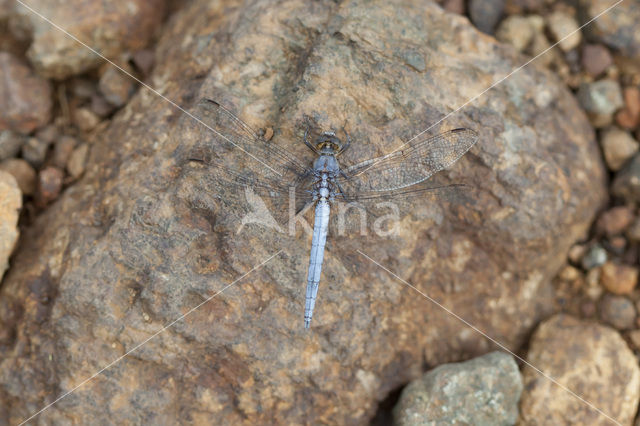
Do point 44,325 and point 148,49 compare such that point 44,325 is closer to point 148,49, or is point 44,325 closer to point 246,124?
point 246,124

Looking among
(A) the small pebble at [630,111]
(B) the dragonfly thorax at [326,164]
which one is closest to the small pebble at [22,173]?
(B) the dragonfly thorax at [326,164]

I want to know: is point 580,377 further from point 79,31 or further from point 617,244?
point 79,31

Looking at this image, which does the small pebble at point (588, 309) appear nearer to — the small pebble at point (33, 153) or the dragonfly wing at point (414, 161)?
the dragonfly wing at point (414, 161)

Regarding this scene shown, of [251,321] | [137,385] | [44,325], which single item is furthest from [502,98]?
[44,325]

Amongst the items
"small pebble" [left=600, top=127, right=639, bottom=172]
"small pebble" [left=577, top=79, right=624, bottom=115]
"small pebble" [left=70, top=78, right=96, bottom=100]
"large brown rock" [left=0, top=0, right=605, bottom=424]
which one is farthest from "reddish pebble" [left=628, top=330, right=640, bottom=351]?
"small pebble" [left=70, top=78, right=96, bottom=100]

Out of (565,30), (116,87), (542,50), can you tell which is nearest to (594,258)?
(542,50)

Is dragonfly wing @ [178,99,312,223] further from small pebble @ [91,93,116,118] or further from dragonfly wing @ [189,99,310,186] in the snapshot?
small pebble @ [91,93,116,118]
